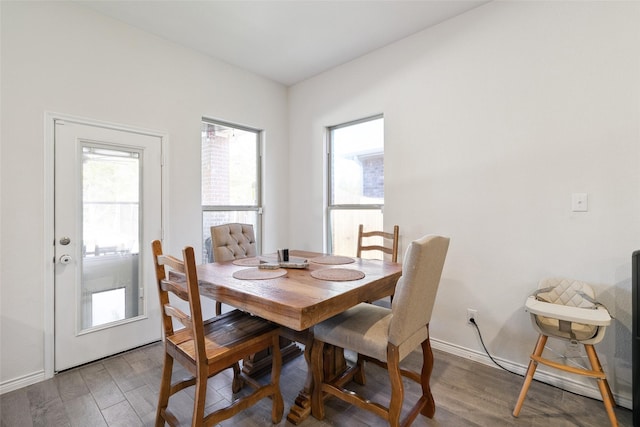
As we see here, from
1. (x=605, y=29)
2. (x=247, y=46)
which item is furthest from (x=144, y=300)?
(x=605, y=29)

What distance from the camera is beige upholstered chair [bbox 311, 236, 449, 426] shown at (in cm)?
139

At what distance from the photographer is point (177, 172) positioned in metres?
2.87

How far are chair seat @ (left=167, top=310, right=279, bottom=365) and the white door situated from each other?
1.31m

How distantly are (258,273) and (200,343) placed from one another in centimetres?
58

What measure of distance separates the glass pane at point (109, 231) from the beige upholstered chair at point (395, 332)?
1.92 metres

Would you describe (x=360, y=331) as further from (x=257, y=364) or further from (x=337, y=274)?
(x=257, y=364)

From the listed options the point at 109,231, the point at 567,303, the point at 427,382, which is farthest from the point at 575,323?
the point at 109,231

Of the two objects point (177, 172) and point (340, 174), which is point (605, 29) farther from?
point (177, 172)

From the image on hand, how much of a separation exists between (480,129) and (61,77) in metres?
3.31

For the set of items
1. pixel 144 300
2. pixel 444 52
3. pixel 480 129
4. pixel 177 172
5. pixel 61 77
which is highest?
pixel 444 52

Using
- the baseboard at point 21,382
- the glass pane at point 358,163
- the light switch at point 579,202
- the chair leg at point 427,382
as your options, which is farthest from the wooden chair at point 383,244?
the baseboard at point 21,382

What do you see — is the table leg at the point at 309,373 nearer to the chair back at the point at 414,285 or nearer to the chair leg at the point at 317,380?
the chair leg at the point at 317,380

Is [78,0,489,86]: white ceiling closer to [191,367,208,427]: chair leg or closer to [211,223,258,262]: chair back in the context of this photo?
[211,223,258,262]: chair back

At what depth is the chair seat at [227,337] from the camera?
145 cm
